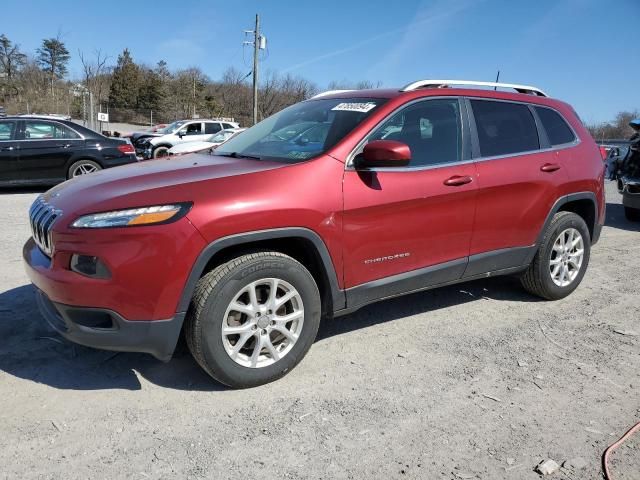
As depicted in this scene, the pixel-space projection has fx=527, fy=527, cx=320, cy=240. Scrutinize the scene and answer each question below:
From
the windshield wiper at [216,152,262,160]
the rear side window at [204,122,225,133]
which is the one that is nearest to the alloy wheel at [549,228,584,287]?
the windshield wiper at [216,152,262,160]

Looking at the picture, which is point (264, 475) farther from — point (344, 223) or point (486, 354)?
point (486, 354)

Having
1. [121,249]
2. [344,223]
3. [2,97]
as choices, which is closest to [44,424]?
[121,249]

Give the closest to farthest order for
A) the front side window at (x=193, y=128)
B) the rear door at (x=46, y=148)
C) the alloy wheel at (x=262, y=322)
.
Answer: the alloy wheel at (x=262, y=322), the rear door at (x=46, y=148), the front side window at (x=193, y=128)

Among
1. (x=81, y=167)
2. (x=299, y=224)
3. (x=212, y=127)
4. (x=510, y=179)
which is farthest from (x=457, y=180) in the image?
(x=212, y=127)

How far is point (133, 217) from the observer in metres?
2.66

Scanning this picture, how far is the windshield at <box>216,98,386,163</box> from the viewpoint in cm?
342

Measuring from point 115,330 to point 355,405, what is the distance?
4.40 ft

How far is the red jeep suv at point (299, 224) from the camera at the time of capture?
2.69 m

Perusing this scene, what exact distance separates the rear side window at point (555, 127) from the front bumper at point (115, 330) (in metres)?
3.47

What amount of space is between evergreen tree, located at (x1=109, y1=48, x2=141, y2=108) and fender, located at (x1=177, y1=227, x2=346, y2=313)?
55.6 metres

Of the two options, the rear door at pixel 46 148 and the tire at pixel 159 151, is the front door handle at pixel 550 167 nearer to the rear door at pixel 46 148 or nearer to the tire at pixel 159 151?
the rear door at pixel 46 148

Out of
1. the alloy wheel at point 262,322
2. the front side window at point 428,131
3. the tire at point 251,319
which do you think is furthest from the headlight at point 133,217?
the front side window at point 428,131

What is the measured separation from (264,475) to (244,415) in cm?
50

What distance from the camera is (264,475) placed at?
2.34 metres
